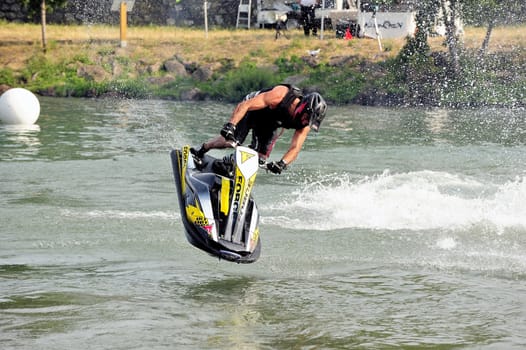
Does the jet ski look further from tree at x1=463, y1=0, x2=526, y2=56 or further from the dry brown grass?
Result: the dry brown grass

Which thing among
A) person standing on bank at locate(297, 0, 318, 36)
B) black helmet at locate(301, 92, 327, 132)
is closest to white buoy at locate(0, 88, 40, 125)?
black helmet at locate(301, 92, 327, 132)

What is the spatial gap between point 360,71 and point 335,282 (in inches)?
857

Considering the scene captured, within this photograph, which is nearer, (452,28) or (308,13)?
(452,28)

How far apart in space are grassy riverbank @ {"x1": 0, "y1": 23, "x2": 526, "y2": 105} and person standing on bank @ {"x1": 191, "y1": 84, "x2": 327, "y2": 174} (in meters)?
19.2

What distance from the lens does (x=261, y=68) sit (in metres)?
30.8

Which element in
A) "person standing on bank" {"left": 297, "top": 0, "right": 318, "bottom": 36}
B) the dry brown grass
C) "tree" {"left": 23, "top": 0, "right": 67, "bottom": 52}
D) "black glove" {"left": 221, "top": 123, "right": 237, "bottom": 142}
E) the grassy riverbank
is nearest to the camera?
"black glove" {"left": 221, "top": 123, "right": 237, "bottom": 142}

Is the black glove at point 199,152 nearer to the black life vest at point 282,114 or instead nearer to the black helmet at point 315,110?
the black life vest at point 282,114

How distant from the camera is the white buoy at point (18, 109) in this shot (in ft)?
73.1

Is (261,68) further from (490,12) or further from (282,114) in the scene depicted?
(282,114)

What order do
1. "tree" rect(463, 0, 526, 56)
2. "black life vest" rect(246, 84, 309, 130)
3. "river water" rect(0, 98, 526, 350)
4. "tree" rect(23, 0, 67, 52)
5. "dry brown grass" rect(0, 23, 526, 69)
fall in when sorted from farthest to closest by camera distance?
"tree" rect(23, 0, 67, 52) → "dry brown grass" rect(0, 23, 526, 69) → "tree" rect(463, 0, 526, 56) → "black life vest" rect(246, 84, 309, 130) → "river water" rect(0, 98, 526, 350)

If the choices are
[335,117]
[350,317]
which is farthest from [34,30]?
[350,317]

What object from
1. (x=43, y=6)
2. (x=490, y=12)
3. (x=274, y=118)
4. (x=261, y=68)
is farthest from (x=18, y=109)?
(x=490, y=12)

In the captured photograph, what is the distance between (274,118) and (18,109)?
44.2 ft

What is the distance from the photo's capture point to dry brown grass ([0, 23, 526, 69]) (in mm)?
31516
